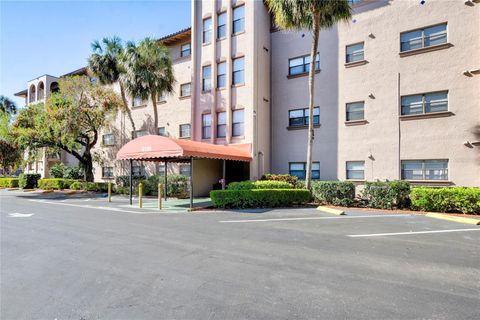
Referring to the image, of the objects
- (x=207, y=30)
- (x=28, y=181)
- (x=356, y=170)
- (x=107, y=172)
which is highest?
(x=207, y=30)

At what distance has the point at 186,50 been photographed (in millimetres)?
26859

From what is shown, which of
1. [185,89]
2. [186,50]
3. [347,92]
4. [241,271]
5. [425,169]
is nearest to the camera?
[241,271]

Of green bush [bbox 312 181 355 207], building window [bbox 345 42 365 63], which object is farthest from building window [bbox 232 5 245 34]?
green bush [bbox 312 181 355 207]

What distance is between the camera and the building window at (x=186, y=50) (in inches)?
1049

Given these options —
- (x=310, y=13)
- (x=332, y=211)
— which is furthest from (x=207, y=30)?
(x=332, y=211)

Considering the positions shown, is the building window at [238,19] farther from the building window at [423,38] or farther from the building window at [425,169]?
the building window at [425,169]

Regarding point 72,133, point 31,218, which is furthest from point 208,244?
point 72,133

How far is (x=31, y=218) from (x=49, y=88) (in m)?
33.6

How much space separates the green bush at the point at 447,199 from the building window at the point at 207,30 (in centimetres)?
1754

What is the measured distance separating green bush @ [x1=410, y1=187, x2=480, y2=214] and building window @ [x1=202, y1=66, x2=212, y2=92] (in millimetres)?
15485

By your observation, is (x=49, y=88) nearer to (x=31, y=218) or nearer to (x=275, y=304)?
(x=31, y=218)

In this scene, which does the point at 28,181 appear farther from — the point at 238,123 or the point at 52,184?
the point at 238,123

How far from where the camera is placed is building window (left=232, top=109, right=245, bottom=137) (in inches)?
841

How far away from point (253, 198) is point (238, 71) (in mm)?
10383
